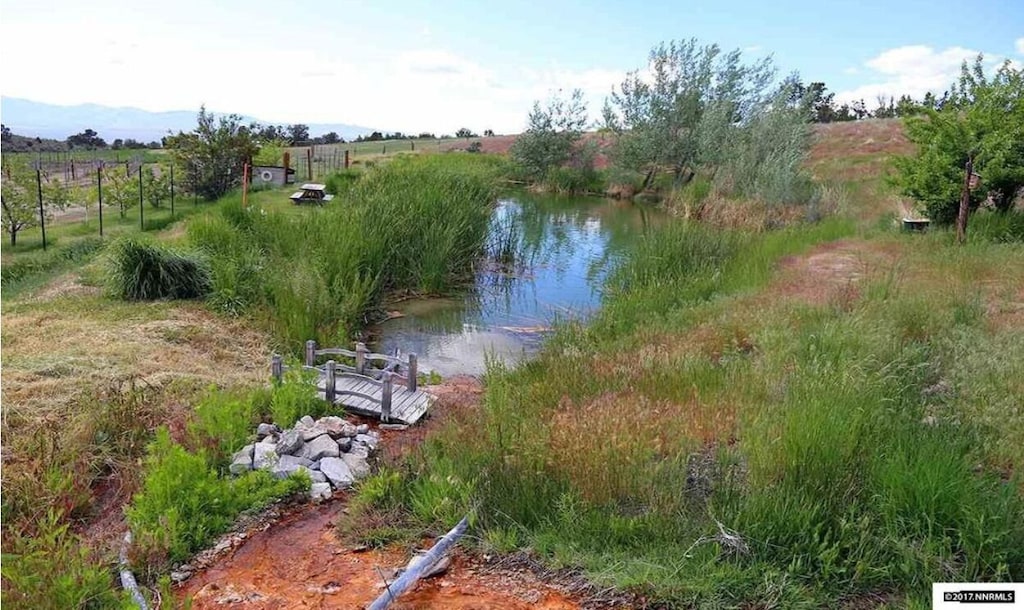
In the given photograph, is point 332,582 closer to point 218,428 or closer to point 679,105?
point 218,428

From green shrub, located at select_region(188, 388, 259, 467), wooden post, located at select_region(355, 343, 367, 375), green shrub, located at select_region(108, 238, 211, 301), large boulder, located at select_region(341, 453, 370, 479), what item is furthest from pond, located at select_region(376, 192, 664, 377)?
green shrub, located at select_region(108, 238, 211, 301)

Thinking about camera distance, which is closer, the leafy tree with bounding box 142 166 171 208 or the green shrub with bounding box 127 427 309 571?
the green shrub with bounding box 127 427 309 571

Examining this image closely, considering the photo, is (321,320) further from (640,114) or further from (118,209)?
(640,114)

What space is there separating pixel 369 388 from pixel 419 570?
9.25 feet

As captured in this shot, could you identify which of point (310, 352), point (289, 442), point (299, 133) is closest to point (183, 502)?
point (289, 442)

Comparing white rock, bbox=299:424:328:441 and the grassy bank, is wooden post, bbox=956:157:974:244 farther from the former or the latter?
white rock, bbox=299:424:328:441

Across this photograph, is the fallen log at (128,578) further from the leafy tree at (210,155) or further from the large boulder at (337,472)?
the leafy tree at (210,155)

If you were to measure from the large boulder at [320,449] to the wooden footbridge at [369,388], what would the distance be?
30.1 inches

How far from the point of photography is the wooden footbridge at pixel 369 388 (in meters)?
5.40

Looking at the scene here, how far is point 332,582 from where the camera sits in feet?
10.5

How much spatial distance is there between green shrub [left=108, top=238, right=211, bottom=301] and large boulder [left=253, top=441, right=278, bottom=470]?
429 cm

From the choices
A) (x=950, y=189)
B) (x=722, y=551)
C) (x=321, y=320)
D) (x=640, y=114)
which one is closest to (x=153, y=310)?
(x=321, y=320)

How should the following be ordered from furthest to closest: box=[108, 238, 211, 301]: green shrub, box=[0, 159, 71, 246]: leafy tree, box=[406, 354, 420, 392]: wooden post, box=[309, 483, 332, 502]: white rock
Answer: box=[0, 159, 71, 246]: leafy tree, box=[108, 238, 211, 301]: green shrub, box=[406, 354, 420, 392]: wooden post, box=[309, 483, 332, 502]: white rock

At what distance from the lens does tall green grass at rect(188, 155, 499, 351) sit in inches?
→ 297
